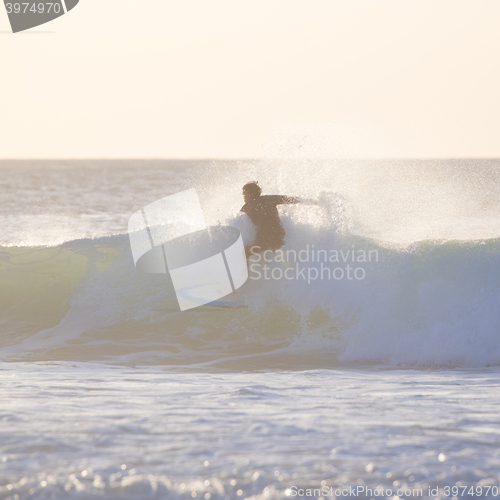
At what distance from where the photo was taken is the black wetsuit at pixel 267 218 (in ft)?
28.5

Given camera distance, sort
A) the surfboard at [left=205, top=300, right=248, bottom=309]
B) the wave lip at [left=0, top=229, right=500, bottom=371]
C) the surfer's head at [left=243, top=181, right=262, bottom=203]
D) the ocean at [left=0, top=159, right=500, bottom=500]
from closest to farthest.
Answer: the ocean at [left=0, top=159, right=500, bottom=500] → the wave lip at [left=0, top=229, right=500, bottom=371] → the surfer's head at [left=243, top=181, right=262, bottom=203] → the surfboard at [left=205, top=300, right=248, bottom=309]

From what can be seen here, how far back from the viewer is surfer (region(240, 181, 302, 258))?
8.68m

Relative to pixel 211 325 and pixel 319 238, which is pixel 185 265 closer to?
pixel 211 325

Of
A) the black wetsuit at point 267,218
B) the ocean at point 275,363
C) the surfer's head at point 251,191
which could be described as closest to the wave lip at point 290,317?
the ocean at point 275,363

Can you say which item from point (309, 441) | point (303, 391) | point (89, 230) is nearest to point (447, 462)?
point (309, 441)

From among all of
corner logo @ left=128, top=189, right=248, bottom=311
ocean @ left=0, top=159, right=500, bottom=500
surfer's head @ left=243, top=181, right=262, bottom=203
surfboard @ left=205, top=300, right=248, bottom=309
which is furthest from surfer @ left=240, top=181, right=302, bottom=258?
surfboard @ left=205, top=300, right=248, bottom=309

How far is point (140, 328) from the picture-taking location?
9.00 metres

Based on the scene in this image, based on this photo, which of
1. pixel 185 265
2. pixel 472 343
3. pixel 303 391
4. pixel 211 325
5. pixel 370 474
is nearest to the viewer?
pixel 370 474

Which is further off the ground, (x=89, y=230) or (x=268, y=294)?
(x=89, y=230)

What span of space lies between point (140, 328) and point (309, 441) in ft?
18.1

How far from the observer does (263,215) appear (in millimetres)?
8867

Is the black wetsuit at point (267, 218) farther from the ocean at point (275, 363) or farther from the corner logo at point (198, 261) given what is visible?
the corner logo at point (198, 261)

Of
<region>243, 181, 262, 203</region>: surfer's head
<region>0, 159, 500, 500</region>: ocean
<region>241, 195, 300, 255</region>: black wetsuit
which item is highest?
<region>243, 181, 262, 203</region>: surfer's head

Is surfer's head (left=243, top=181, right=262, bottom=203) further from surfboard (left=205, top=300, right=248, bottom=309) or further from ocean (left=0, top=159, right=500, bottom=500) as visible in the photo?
surfboard (left=205, top=300, right=248, bottom=309)
